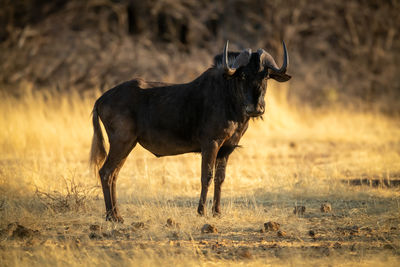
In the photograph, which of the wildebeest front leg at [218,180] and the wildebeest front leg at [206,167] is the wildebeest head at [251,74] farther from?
the wildebeest front leg at [218,180]

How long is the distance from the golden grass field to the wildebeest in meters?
0.48

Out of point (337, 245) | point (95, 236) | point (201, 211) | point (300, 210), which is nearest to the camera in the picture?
point (337, 245)

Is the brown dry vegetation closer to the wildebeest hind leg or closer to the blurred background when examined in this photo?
the blurred background

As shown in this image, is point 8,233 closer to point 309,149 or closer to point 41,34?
point 309,149

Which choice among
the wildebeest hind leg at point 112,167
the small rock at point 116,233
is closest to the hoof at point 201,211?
the wildebeest hind leg at point 112,167

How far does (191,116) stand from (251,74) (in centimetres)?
96

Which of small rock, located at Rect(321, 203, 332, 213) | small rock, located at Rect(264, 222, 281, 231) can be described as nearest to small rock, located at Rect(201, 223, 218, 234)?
small rock, located at Rect(264, 222, 281, 231)

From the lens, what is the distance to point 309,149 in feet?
39.0

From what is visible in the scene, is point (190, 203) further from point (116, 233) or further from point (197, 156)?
point (197, 156)

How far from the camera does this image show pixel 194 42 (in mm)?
20312

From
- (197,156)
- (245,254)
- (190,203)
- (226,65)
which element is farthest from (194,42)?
(245,254)

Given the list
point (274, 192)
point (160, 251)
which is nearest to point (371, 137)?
point (274, 192)

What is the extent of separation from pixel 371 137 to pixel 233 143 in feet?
26.1

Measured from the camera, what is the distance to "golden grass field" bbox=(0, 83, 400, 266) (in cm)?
483
